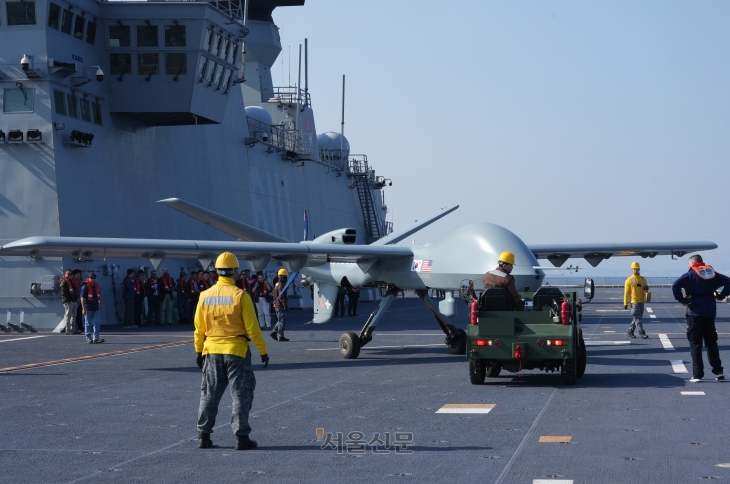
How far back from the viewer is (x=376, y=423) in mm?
10297

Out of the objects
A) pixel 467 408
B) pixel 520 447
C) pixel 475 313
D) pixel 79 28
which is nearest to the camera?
pixel 520 447

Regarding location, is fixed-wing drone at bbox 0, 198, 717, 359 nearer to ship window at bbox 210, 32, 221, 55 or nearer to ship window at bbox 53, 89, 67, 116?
ship window at bbox 53, 89, 67, 116

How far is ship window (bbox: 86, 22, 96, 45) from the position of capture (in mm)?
31406

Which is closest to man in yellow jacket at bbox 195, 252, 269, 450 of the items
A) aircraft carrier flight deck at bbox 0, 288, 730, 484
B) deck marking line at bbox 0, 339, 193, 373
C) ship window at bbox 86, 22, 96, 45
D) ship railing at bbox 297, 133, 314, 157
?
aircraft carrier flight deck at bbox 0, 288, 730, 484

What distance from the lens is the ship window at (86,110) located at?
103 feet

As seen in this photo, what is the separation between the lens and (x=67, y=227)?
29.9m

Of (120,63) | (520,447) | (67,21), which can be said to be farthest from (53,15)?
(520,447)

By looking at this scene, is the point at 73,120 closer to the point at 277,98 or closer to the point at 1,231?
the point at 1,231

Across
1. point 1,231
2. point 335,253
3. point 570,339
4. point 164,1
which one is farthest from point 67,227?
point 570,339

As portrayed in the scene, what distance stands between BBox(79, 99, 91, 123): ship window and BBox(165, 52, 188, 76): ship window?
2963 millimetres

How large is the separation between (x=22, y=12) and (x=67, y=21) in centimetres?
147

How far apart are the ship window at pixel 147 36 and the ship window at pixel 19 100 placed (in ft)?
14.2

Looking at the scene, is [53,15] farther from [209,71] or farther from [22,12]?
[209,71]

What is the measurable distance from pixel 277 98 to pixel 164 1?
71.1 ft
